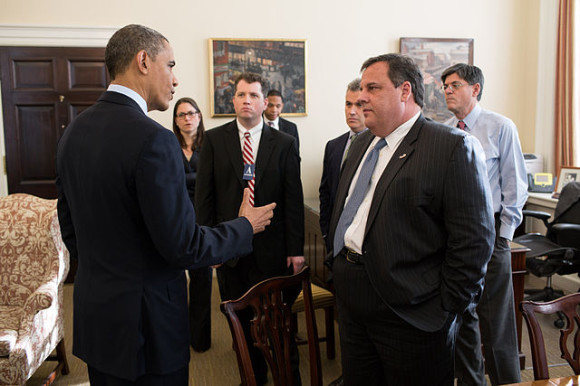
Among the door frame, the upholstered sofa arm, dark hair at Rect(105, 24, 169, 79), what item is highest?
the door frame

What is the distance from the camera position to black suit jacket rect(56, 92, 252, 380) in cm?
139

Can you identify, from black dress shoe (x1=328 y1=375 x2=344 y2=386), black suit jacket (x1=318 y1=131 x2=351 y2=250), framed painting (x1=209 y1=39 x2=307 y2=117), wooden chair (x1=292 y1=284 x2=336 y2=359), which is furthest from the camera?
framed painting (x1=209 y1=39 x2=307 y2=117)

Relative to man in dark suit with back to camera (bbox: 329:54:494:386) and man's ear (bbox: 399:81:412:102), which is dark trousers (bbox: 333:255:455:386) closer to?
man in dark suit with back to camera (bbox: 329:54:494:386)

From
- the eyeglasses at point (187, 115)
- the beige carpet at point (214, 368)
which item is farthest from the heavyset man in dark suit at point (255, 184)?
the eyeglasses at point (187, 115)

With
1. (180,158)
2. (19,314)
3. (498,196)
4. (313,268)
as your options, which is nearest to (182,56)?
(313,268)

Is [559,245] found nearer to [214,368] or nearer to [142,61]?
[214,368]

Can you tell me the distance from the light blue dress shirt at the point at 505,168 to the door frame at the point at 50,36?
3.72 metres

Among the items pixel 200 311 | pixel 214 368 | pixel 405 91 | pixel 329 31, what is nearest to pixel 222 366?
pixel 214 368

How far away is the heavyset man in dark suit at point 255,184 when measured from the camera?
266cm

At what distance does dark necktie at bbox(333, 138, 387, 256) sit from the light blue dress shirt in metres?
1.15

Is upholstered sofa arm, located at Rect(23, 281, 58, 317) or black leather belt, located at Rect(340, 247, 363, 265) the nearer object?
black leather belt, located at Rect(340, 247, 363, 265)

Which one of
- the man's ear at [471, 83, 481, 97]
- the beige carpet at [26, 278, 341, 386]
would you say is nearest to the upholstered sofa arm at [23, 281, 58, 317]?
the beige carpet at [26, 278, 341, 386]

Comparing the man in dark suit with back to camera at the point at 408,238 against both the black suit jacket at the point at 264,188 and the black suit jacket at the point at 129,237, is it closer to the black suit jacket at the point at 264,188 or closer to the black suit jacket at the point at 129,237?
the black suit jacket at the point at 129,237

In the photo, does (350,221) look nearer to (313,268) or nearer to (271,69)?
(313,268)
